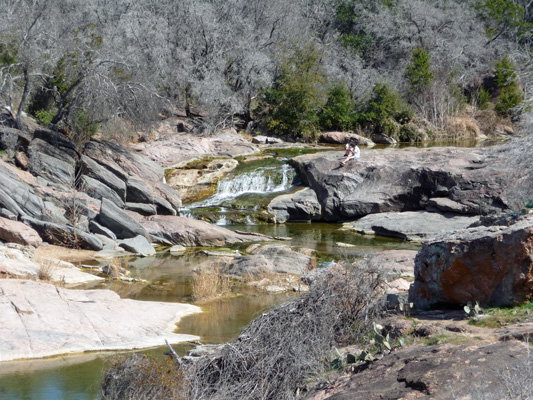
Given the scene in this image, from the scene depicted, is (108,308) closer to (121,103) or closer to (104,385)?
(104,385)

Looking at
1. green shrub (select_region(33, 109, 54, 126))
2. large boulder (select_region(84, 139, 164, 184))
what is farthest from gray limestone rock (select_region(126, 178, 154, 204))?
green shrub (select_region(33, 109, 54, 126))

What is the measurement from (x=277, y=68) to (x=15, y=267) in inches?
1021

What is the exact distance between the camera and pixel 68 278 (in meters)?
11.7

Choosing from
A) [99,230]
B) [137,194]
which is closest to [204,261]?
[99,230]

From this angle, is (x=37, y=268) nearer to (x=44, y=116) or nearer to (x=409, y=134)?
(x=44, y=116)

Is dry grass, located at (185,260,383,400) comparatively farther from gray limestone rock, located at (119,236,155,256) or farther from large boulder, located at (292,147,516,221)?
large boulder, located at (292,147,516,221)

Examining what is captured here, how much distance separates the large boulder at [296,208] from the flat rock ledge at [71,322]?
10662 mm

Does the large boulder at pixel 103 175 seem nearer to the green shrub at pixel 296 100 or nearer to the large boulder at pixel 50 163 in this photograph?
the large boulder at pixel 50 163

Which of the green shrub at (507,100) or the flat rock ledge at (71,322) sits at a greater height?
the green shrub at (507,100)

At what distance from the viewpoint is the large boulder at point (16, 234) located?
44.3 ft

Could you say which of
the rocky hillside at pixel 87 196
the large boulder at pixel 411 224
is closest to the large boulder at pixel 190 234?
the rocky hillside at pixel 87 196

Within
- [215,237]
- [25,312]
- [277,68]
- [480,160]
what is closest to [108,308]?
[25,312]

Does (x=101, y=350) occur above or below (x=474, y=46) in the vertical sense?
below

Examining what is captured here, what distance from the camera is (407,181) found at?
66.1 ft
